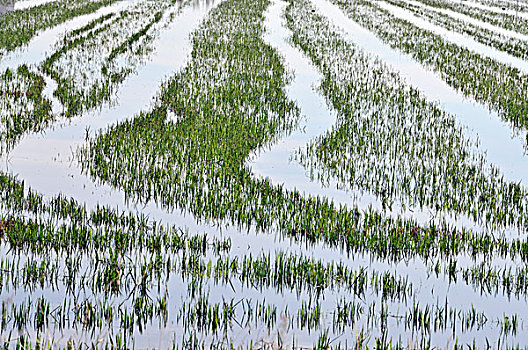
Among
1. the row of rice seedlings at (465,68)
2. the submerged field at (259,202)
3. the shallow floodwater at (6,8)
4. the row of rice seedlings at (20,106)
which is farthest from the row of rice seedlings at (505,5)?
the row of rice seedlings at (20,106)

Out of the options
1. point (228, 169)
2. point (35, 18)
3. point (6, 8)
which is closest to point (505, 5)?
point (35, 18)

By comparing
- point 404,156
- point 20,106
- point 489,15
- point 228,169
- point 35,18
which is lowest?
point 228,169

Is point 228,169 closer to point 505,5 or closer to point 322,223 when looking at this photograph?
point 322,223

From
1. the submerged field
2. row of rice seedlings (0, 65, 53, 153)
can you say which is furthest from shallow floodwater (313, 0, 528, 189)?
row of rice seedlings (0, 65, 53, 153)

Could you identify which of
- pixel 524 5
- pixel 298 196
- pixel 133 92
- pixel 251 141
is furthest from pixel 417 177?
pixel 524 5

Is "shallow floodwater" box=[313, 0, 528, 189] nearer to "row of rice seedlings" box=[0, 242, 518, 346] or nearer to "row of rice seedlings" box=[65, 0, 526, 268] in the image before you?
"row of rice seedlings" box=[65, 0, 526, 268]

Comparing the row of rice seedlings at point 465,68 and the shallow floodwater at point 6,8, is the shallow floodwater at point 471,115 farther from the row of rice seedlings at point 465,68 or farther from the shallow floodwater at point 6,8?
the shallow floodwater at point 6,8
